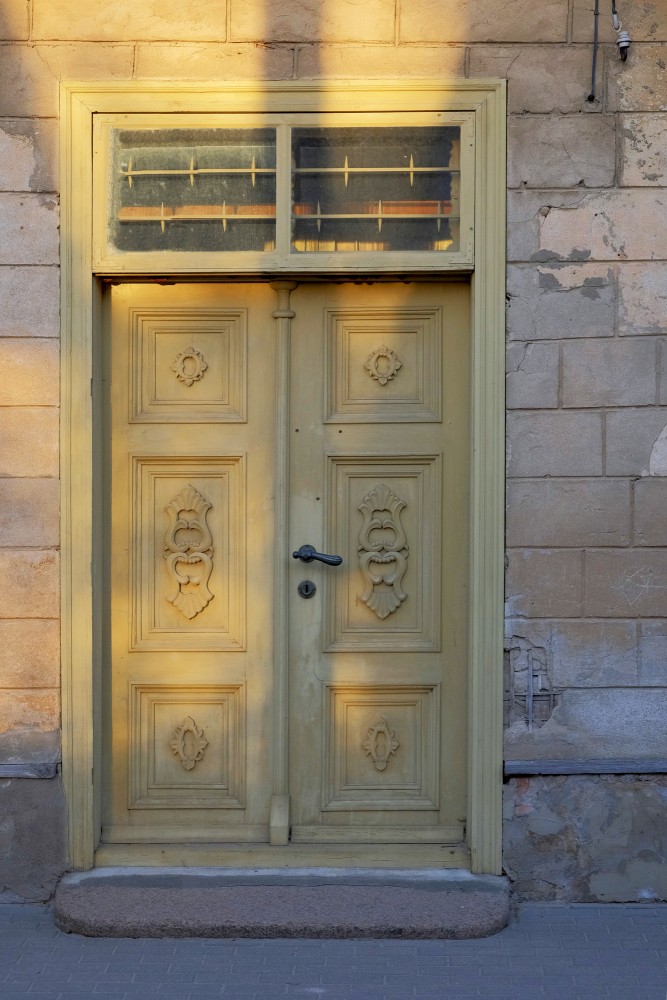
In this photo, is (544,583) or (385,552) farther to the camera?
(385,552)

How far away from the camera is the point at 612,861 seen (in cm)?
429

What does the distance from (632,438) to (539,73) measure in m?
1.49

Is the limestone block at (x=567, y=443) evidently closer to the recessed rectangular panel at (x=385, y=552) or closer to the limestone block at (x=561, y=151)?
the recessed rectangular panel at (x=385, y=552)

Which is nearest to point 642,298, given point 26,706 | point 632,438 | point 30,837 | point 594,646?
point 632,438

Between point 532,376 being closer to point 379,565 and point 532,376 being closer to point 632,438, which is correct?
point 632,438

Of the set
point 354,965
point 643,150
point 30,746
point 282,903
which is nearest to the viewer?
point 354,965

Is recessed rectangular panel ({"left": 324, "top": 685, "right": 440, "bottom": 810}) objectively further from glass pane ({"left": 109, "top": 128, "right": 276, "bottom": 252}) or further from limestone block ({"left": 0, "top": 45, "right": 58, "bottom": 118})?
limestone block ({"left": 0, "top": 45, "right": 58, "bottom": 118})

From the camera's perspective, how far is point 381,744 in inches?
177

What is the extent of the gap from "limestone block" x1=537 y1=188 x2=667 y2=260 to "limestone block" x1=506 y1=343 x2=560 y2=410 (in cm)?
39

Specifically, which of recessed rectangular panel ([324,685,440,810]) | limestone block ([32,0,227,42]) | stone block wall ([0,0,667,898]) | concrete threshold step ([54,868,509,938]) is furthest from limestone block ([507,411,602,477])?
limestone block ([32,0,227,42])

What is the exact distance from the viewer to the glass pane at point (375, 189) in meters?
4.34

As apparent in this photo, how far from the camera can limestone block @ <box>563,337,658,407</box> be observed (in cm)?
428

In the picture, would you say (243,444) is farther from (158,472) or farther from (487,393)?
(487,393)

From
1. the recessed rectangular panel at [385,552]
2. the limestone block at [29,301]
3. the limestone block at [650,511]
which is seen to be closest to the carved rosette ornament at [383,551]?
the recessed rectangular panel at [385,552]
